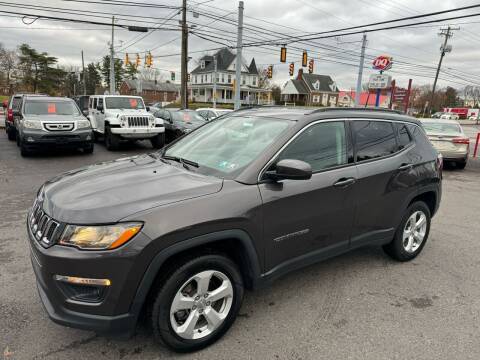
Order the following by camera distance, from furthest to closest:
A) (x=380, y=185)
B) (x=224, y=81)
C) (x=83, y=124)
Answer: (x=224, y=81) → (x=83, y=124) → (x=380, y=185)

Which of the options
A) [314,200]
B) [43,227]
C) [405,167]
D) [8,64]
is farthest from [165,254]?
[8,64]

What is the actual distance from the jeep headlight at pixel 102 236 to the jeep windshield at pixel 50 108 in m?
9.85

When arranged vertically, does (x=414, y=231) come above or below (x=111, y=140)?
above

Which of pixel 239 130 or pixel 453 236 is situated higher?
pixel 239 130

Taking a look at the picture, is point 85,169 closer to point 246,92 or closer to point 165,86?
point 246,92

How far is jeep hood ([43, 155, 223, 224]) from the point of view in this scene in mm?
2158

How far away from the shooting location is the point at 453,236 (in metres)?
5.03

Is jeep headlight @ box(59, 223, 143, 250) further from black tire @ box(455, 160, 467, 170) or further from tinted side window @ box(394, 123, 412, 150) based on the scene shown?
black tire @ box(455, 160, 467, 170)

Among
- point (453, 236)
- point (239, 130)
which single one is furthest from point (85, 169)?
point (453, 236)

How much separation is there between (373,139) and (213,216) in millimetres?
2081

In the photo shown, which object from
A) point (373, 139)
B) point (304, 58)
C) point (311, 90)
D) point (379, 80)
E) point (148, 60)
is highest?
point (304, 58)

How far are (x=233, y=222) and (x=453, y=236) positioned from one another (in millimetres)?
4128

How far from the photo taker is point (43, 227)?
2.30 m

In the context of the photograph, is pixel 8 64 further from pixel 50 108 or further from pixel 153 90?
pixel 50 108
